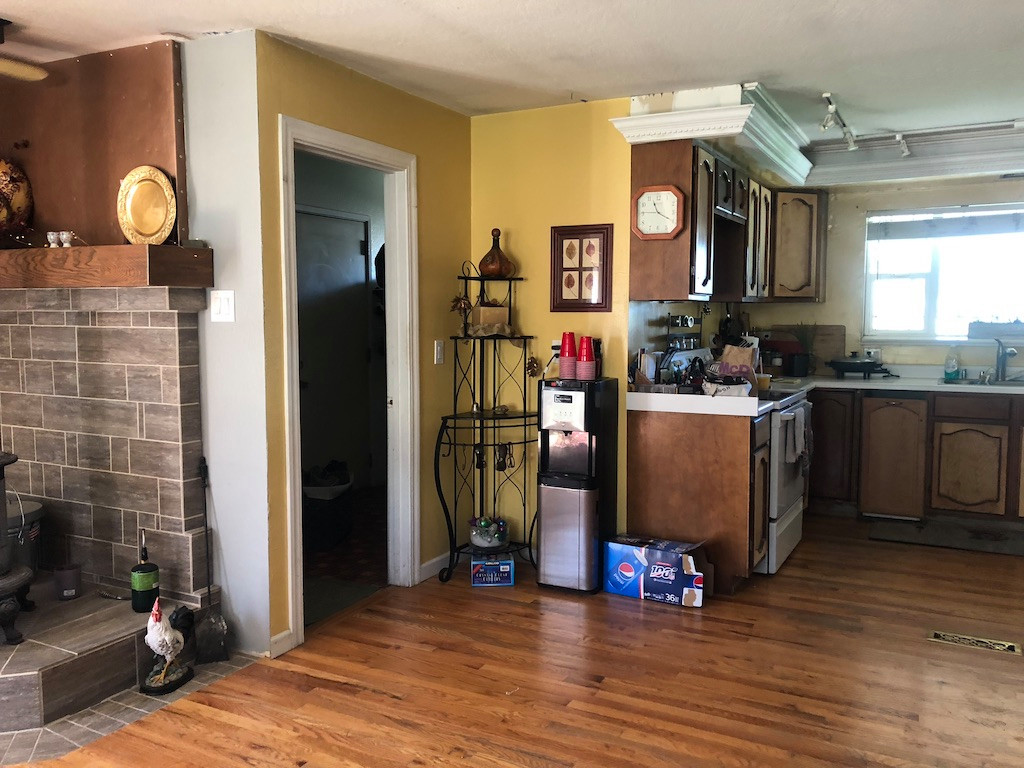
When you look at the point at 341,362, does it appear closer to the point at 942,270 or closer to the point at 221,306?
the point at 221,306

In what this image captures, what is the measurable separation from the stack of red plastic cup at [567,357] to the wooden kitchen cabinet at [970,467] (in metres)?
2.59

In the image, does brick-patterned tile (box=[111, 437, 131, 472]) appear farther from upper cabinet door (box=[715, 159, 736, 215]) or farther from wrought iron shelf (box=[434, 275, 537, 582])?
upper cabinet door (box=[715, 159, 736, 215])

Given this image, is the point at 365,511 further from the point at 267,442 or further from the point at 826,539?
the point at 826,539

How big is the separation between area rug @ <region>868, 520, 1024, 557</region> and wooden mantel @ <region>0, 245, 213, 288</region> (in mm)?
4053

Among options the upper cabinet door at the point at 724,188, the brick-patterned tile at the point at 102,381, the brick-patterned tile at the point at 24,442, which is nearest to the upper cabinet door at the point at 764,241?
the upper cabinet door at the point at 724,188

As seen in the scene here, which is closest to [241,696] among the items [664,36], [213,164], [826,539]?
[213,164]

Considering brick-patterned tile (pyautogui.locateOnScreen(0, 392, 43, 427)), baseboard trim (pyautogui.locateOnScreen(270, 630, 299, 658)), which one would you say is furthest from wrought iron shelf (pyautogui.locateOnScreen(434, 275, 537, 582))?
brick-patterned tile (pyautogui.locateOnScreen(0, 392, 43, 427))

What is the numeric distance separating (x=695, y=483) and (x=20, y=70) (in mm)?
3362

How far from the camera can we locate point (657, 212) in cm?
391

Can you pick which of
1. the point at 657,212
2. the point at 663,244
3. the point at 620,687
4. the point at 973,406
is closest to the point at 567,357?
the point at 663,244

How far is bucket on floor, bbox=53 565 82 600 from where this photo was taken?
10.6ft

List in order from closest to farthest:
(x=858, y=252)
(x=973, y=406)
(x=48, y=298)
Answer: (x=48, y=298) < (x=973, y=406) < (x=858, y=252)

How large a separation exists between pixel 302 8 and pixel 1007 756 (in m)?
3.28

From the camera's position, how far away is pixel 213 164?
314cm
